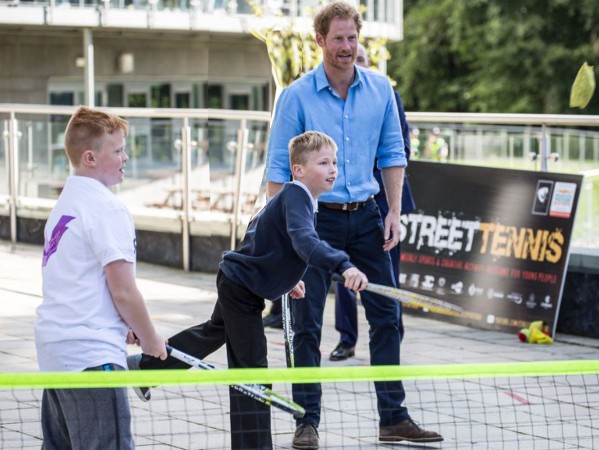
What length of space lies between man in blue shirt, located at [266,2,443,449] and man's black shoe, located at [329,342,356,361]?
6.15 feet

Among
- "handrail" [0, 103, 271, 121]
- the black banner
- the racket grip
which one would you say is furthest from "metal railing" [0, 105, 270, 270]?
the racket grip

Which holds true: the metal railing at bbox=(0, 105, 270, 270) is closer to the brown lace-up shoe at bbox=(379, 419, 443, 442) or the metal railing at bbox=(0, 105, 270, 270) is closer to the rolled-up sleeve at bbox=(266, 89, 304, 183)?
the rolled-up sleeve at bbox=(266, 89, 304, 183)

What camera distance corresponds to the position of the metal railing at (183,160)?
1158 centimetres

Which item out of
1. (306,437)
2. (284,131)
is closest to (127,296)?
(306,437)

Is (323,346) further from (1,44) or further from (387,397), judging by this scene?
(1,44)

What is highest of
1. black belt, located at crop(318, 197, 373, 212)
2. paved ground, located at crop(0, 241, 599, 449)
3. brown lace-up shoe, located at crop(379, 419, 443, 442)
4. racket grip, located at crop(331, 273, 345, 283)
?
black belt, located at crop(318, 197, 373, 212)


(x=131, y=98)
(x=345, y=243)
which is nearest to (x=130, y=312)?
(x=345, y=243)

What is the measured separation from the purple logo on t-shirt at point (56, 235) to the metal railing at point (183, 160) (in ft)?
19.1

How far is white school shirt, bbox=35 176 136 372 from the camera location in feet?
13.5

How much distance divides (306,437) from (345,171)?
129 centimetres

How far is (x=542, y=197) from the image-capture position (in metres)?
9.18

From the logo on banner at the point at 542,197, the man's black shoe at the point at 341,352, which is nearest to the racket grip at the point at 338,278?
the man's black shoe at the point at 341,352

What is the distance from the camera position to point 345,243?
616 cm

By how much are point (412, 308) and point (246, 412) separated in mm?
5106
